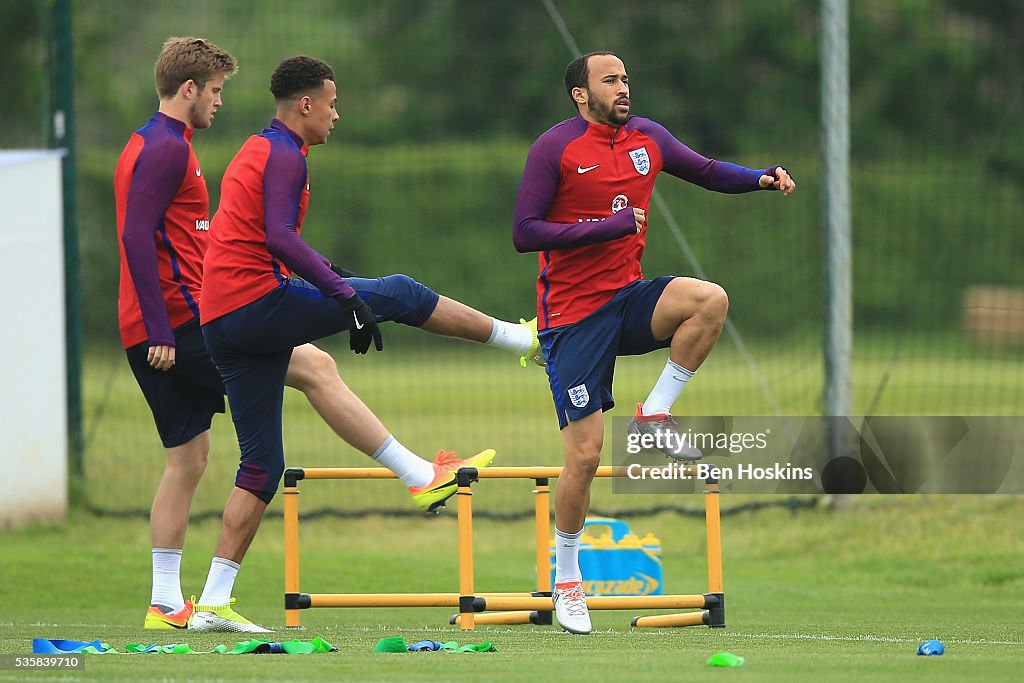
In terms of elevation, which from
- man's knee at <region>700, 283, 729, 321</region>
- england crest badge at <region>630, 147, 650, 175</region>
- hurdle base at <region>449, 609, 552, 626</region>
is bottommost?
hurdle base at <region>449, 609, 552, 626</region>

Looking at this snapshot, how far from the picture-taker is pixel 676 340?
269 inches

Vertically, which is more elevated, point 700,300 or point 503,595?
point 700,300

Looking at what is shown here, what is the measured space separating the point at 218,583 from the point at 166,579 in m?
0.37

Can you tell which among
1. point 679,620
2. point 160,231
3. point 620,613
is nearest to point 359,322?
point 160,231

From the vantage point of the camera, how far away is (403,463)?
6852 mm

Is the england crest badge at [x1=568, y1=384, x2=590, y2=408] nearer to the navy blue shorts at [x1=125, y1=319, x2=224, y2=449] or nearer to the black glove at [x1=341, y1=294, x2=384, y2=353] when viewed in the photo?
the black glove at [x1=341, y1=294, x2=384, y2=353]

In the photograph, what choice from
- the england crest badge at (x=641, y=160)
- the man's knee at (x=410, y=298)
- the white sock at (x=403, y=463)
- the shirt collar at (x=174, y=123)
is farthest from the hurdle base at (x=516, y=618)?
the shirt collar at (x=174, y=123)

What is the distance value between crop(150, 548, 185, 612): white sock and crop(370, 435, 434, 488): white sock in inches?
41.2

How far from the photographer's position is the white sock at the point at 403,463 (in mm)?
6848

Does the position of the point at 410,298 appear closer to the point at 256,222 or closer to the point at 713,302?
the point at 256,222

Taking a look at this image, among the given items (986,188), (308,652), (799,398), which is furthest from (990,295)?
(308,652)

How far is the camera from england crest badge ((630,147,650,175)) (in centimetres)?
688

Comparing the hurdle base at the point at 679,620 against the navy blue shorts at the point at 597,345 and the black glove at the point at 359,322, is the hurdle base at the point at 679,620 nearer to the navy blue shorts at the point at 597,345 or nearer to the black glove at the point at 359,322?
the navy blue shorts at the point at 597,345

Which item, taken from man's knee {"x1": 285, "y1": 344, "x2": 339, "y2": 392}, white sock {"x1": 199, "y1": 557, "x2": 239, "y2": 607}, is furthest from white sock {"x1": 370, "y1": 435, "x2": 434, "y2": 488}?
white sock {"x1": 199, "y1": 557, "x2": 239, "y2": 607}
